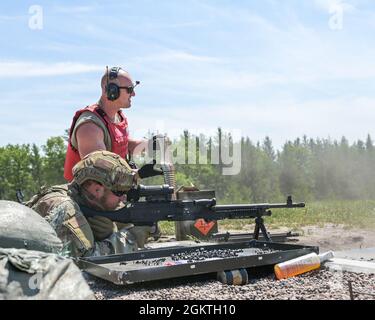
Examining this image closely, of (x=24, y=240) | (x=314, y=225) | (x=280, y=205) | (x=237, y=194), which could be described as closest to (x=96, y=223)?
(x=24, y=240)

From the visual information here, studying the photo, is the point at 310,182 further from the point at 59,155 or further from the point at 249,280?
the point at 249,280

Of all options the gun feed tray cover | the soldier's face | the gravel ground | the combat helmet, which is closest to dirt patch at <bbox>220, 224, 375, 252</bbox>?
the gun feed tray cover

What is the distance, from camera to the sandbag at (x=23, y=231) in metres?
3.41

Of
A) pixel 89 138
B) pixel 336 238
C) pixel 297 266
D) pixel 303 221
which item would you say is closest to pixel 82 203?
pixel 89 138

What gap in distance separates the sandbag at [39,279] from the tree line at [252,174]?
25.5 meters

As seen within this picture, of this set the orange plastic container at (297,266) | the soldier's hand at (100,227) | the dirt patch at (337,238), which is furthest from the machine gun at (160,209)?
the dirt patch at (337,238)

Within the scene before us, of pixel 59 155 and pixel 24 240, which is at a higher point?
pixel 59 155

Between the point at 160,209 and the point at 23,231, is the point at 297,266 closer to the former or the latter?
the point at 160,209

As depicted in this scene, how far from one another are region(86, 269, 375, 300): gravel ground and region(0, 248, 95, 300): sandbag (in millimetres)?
846

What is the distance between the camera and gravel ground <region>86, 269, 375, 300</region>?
3.54 m

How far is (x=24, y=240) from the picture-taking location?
3451mm

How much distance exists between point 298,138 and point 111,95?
69.8m

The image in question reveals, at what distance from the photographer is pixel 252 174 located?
42875 mm

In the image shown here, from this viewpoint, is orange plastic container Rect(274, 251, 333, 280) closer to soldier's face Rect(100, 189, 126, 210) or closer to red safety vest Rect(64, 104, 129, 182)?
soldier's face Rect(100, 189, 126, 210)
